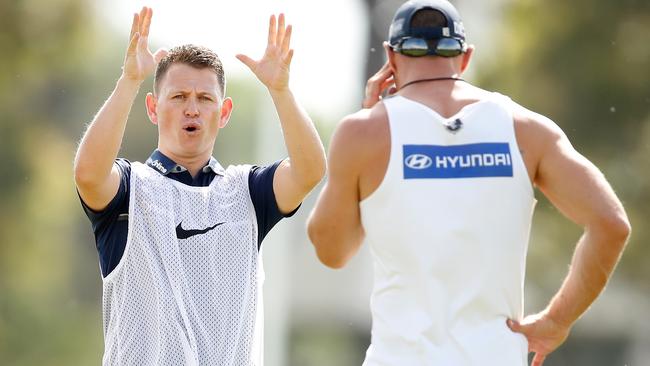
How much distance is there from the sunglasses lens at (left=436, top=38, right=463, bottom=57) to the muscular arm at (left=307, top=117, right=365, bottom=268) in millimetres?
492

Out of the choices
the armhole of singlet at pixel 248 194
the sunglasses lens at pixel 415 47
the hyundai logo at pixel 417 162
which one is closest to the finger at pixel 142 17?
the armhole of singlet at pixel 248 194

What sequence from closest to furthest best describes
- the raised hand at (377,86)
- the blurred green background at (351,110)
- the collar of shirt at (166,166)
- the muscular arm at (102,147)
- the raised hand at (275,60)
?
the raised hand at (377,86) → the muscular arm at (102,147) → the raised hand at (275,60) → the collar of shirt at (166,166) → the blurred green background at (351,110)

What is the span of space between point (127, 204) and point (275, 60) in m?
1.00

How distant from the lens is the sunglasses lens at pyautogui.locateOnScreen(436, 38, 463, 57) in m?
6.42

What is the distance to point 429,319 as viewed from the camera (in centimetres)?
616

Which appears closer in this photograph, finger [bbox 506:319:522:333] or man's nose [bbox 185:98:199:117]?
finger [bbox 506:319:522:333]

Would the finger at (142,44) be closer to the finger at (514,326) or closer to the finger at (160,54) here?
the finger at (160,54)

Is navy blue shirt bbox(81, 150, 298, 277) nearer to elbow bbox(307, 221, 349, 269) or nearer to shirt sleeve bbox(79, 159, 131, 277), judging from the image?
shirt sleeve bbox(79, 159, 131, 277)

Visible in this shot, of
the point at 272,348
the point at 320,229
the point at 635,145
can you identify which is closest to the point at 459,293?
the point at 320,229

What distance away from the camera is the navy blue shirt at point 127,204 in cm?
730

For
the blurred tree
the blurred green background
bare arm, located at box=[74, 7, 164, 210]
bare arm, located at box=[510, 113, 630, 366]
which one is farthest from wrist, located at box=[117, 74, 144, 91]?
the blurred tree

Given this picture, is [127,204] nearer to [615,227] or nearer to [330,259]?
[330,259]

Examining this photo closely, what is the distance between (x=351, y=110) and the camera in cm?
3234

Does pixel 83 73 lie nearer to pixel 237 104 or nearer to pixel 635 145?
pixel 635 145
